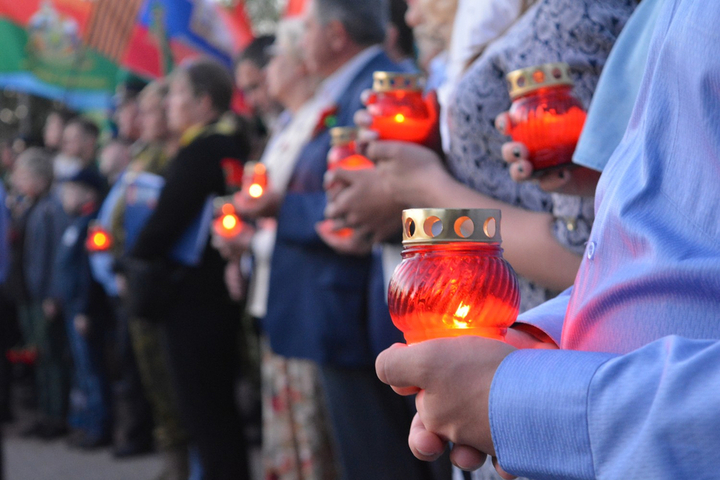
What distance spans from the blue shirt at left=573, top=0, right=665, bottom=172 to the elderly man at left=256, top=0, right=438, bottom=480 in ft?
4.43

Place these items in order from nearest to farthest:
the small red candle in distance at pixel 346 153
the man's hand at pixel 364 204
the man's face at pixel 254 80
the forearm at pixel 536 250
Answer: the forearm at pixel 536 250 < the man's hand at pixel 364 204 < the small red candle in distance at pixel 346 153 < the man's face at pixel 254 80

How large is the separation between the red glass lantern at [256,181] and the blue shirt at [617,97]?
76.2 inches

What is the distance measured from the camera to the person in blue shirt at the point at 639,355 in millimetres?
715

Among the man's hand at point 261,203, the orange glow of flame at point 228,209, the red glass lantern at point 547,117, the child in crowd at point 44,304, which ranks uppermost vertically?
the red glass lantern at point 547,117

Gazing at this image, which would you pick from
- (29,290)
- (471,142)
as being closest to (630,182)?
(471,142)

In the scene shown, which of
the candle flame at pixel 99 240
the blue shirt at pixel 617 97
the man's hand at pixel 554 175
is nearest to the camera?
the blue shirt at pixel 617 97

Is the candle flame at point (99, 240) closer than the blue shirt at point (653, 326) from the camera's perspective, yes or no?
No

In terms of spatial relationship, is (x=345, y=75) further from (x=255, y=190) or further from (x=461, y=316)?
(x=461, y=316)

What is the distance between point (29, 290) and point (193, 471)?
3.45 m

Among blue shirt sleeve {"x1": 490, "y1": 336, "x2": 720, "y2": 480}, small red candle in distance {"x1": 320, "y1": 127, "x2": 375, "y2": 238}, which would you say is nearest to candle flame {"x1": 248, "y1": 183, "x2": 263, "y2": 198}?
small red candle in distance {"x1": 320, "y1": 127, "x2": 375, "y2": 238}

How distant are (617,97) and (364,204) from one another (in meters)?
0.99

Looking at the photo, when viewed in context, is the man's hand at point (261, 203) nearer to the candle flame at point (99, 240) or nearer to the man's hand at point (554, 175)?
the man's hand at point (554, 175)

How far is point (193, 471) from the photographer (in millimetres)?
4453

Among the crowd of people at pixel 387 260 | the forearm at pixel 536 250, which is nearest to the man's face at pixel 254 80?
the crowd of people at pixel 387 260
